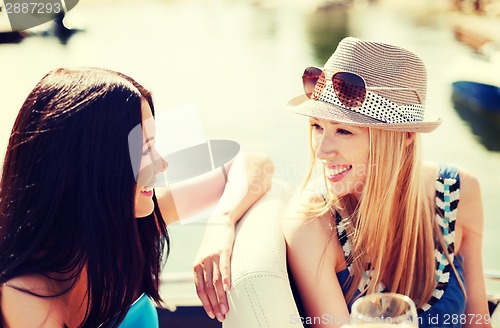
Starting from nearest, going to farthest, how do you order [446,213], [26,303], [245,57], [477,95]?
[26,303] → [446,213] → [477,95] → [245,57]

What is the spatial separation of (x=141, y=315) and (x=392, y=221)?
73cm

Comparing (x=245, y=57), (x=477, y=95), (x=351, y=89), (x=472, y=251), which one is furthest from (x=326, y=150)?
(x=245, y=57)

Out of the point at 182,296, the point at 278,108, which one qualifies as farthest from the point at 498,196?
the point at 182,296

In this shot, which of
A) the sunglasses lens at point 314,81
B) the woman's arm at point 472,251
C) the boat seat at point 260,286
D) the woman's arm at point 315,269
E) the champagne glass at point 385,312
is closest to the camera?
the champagne glass at point 385,312

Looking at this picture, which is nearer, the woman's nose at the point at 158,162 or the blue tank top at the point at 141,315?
the woman's nose at the point at 158,162

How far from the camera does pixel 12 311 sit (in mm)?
1107

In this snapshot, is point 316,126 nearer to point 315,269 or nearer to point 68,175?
point 315,269

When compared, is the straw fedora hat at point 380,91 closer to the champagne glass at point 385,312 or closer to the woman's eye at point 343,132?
the woman's eye at point 343,132

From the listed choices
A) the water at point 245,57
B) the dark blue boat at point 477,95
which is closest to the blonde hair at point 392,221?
the water at point 245,57

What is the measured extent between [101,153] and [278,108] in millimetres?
5066

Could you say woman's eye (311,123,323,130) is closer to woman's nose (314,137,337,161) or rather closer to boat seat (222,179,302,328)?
woman's nose (314,137,337,161)

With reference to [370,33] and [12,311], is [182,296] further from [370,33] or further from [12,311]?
[370,33]

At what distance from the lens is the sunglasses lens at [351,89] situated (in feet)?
4.51

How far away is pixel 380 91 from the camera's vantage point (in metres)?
1.40
